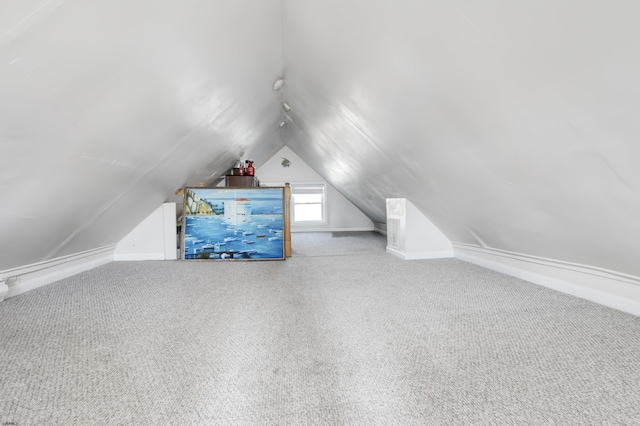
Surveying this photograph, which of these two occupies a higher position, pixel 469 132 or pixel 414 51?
pixel 414 51

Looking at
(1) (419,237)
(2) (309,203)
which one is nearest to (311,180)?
(2) (309,203)

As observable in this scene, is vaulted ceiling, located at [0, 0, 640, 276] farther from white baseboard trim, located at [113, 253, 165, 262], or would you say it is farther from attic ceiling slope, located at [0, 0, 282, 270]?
white baseboard trim, located at [113, 253, 165, 262]

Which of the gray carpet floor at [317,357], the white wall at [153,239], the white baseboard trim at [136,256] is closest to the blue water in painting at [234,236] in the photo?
the white wall at [153,239]

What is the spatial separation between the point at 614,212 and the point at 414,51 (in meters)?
1.32

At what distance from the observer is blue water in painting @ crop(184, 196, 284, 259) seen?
4.32m

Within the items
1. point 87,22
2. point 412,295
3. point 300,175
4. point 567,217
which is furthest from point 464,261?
point 300,175

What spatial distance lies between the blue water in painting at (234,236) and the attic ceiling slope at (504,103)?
74.4 inches

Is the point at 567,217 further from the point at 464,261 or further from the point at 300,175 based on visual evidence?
the point at 300,175

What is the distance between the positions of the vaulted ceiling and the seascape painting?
2.77ft

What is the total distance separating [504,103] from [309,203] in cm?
714

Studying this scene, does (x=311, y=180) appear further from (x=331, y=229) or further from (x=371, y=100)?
(x=371, y=100)

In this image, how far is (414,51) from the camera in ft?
5.80

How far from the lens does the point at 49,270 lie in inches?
120

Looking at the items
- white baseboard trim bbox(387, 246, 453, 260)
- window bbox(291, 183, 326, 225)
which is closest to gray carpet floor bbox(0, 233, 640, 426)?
white baseboard trim bbox(387, 246, 453, 260)
